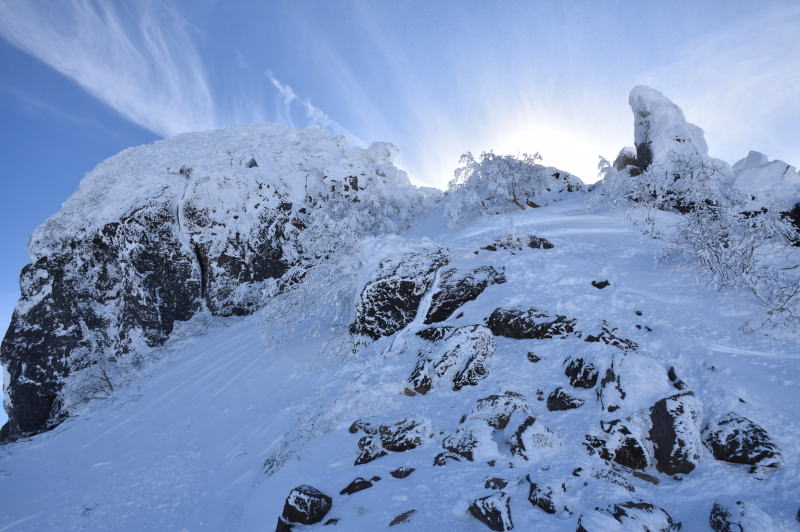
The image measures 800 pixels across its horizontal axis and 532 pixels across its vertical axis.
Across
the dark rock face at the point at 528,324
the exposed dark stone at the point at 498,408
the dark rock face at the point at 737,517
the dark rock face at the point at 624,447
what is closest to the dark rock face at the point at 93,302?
the dark rock face at the point at 528,324

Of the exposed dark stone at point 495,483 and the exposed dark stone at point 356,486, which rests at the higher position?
the exposed dark stone at point 495,483

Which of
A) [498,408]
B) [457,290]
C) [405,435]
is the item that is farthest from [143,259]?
[498,408]

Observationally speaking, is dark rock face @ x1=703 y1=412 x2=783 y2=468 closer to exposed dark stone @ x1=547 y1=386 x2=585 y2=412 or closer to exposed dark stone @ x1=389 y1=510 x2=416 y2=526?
exposed dark stone @ x1=547 y1=386 x2=585 y2=412

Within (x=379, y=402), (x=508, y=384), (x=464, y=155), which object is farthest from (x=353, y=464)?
(x=464, y=155)

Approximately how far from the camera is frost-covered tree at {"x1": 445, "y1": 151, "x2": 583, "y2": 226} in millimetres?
22297

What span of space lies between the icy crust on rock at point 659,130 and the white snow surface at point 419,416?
374 inches

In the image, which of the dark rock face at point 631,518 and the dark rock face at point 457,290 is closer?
the dark rock face at point 631,518

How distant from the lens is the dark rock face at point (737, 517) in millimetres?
3844

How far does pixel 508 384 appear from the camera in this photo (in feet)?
26.3

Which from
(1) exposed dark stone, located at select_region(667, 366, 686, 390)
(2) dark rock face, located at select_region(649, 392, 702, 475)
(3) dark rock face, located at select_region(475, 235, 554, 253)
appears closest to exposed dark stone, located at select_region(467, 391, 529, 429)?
(2) dark rock face, located at select_region(649, 392, 702, 475)

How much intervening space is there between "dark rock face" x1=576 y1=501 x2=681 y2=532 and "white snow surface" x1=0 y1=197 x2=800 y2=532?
0.78 ft

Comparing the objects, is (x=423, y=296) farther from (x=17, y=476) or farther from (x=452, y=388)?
(x=17, y=476)

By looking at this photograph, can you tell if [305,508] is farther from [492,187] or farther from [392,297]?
[492,187]

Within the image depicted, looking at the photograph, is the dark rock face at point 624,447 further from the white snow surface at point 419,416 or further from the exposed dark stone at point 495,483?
the exposed dark stone at point 495,483
